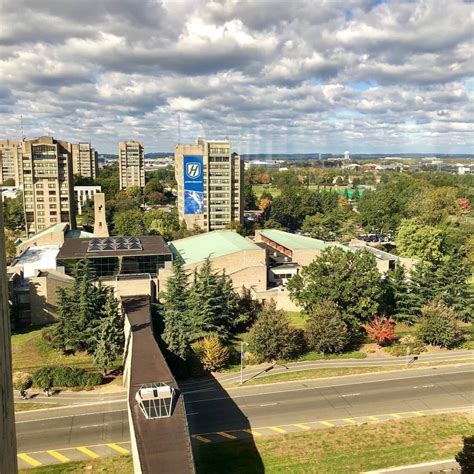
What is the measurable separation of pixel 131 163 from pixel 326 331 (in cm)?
15866

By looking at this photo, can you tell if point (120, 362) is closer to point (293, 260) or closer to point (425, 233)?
point (293, 260)

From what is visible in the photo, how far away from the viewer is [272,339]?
45.8 meters

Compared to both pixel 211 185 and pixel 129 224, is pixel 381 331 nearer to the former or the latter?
pixel 129 224

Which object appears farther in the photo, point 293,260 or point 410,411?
point 293,260

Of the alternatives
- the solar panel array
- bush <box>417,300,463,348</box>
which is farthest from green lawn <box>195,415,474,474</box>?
the solar panel array

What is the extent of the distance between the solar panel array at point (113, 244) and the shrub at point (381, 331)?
33.2m

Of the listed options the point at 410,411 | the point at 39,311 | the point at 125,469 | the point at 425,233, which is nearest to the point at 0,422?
the point at 125,469

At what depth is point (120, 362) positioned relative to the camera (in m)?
46.0

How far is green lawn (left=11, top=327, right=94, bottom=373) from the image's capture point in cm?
4528

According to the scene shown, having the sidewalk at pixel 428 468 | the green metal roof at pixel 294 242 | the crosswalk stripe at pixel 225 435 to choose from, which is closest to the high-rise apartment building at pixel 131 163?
the green metal roof at pixel 294 242

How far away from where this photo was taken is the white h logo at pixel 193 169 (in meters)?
112

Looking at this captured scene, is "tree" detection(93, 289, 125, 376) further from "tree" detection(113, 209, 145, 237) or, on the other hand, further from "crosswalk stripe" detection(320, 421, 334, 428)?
"tree" detection(113, 209, 145, 237)

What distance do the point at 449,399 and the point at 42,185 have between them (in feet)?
309

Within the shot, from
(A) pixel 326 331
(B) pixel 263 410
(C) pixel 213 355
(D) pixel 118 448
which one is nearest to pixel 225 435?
(B) pixel 263 410
